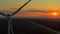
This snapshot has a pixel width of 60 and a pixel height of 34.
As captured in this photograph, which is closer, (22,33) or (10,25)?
(10,25)

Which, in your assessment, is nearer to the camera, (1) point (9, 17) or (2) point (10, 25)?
(2) point (10, 25)

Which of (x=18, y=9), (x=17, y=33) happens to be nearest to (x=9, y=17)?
(x=18, y=9)

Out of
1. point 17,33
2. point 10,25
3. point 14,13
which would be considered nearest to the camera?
point 10,25

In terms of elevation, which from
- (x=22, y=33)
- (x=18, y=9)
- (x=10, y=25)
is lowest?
(x=10, y=25)

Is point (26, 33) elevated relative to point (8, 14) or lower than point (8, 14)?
elevated

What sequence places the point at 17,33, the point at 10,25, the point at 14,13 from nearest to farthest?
the point at 10,25, the point at 14,13, the point at 17,33

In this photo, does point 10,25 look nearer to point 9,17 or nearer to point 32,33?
point 9,17

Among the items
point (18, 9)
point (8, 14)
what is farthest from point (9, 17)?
point (18, 9)

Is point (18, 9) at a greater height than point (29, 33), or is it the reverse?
point (29, 33)

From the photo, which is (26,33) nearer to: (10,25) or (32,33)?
(32,33)
